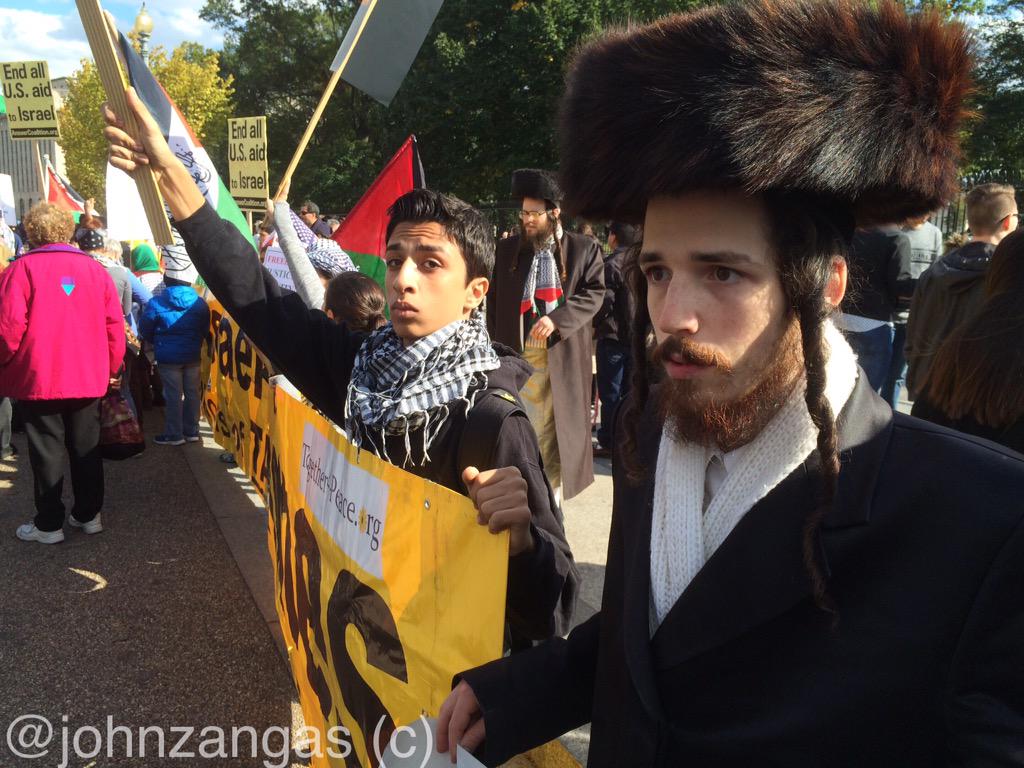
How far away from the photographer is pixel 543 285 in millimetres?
5355

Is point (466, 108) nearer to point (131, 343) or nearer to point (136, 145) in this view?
point (131, 343)

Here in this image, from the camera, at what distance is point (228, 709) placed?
346 cm

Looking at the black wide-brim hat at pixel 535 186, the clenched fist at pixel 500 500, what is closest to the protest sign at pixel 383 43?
the black wide-brim hat at pixel 535 186

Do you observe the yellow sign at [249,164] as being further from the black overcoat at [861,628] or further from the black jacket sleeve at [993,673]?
the black jacket sleeve at [993,673]

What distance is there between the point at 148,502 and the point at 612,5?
26.5 meters

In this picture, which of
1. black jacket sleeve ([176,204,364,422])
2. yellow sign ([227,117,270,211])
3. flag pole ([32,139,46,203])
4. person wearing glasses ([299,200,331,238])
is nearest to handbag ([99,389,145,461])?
yellow sign ([227,117,270,211])

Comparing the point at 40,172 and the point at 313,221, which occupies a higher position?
the point at 40,172

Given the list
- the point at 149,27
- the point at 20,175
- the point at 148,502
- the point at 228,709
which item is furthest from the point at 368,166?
the point at 20,175

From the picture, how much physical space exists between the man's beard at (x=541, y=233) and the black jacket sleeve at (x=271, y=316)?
9.15 feet

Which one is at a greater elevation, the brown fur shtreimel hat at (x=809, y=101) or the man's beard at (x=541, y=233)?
the brown fur shtreimel hat at (x=809, y=101)

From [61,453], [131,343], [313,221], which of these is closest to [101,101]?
[313,221]

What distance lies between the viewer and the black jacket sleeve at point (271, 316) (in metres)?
2.24

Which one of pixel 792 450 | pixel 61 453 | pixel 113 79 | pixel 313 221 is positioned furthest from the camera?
pixel 313 221

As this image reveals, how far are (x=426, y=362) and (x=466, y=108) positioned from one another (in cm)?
2871
